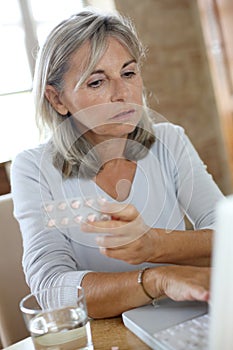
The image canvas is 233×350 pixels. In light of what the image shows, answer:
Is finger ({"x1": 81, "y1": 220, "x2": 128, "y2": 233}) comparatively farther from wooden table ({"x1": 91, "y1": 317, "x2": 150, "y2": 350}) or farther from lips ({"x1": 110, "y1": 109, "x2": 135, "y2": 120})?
lips ({"x1": 110, "y1": 109, "x2": 135, "y2": 120})

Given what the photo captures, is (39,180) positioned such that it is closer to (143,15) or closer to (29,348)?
(29,348)

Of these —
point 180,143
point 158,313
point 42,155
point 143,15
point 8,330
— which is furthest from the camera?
point 143,15

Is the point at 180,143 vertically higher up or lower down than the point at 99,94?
lower down

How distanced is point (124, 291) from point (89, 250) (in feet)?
1.04

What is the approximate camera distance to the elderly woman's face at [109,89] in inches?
47.1

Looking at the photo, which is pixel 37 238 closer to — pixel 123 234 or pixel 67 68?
pixel 123 234

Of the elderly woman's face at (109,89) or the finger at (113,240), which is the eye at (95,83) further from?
the finger at (113,240)

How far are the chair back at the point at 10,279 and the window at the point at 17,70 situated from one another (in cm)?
128

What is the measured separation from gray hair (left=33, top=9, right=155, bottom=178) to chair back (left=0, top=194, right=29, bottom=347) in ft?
0.62

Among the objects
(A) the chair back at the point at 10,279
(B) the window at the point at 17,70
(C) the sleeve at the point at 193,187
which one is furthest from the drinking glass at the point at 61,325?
(B) the window at the point at 17,70

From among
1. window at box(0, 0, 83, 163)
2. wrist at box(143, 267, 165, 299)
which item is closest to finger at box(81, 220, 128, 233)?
wrist at box(143, 267, 165, 299)

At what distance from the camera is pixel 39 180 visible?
1.24 meters

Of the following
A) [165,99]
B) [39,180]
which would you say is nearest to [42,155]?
[39,180]

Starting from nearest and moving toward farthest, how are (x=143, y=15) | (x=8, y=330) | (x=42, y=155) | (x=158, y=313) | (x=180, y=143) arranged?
(x=158, y=313), (x=8, y=330), (x=42, y=155), (x=180, y=143), (x=143, y=15)
